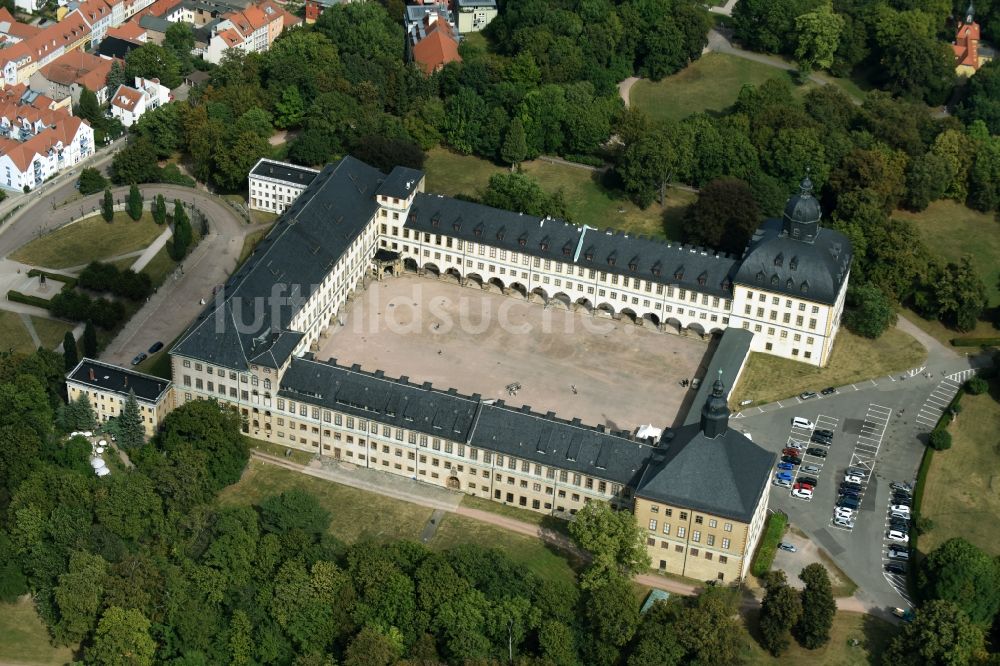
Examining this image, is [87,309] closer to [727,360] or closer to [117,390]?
[117,390]

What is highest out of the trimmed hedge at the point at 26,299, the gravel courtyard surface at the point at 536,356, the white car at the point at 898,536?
the white car at the point at 898,536

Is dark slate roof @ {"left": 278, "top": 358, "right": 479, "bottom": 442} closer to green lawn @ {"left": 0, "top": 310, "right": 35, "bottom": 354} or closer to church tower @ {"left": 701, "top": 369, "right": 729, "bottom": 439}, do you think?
church tower @ {"left": 701, "top": 369, "right": 729, "bottom": 439}

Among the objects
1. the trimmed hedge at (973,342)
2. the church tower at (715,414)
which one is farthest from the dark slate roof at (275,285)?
the trimmed hedge at (973,342)

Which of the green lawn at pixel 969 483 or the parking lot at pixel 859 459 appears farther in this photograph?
the green lawn at pixel 969 483

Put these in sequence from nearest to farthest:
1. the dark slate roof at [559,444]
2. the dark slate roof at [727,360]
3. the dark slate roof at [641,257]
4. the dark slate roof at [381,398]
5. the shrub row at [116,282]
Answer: the dark slate roof at [559,444]
the dark slate roof at [381,398]
the dark slate roof at [727,360]
the dark slate roof at [641,257]
the shrub row at [116,282]

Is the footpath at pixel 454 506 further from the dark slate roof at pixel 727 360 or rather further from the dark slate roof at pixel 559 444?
the dark slate roof at pixel 727 360

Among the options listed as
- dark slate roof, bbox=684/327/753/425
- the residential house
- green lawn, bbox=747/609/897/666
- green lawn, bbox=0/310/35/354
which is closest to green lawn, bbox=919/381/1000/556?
green lawn, bbox=747/609/897/666

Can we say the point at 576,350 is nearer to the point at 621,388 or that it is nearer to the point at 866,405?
the point at 621,388

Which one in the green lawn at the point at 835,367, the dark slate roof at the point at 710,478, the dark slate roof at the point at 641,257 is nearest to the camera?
the dark slate roof at the point at 710,478
